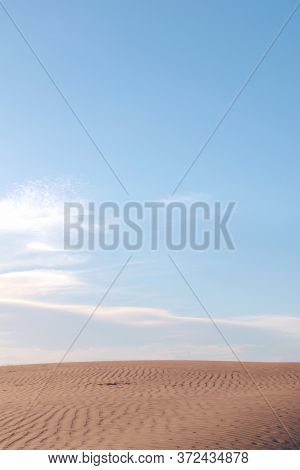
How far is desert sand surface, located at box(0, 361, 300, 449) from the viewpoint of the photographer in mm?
11969

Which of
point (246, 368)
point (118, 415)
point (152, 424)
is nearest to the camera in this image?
point (152, 424)

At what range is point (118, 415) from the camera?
1510 cm

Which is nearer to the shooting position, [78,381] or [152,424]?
[152,424]

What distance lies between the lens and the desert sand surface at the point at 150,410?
39.3 feet

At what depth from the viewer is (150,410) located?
1597 cm

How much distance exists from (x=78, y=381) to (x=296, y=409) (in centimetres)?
1051

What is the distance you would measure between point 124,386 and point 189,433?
33.2 feet
